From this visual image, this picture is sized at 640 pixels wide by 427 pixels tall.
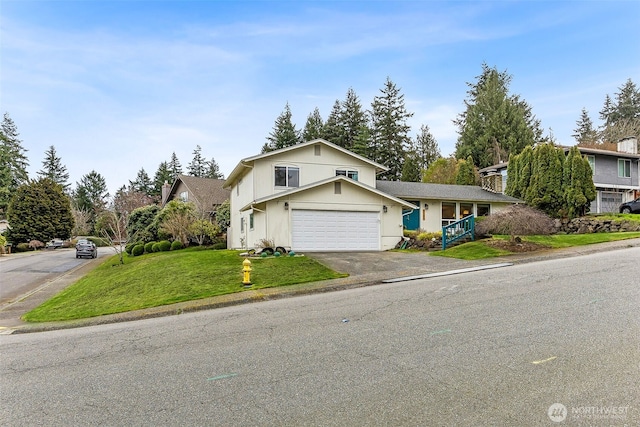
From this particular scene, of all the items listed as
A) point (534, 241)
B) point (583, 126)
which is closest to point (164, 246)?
point (534, 241)

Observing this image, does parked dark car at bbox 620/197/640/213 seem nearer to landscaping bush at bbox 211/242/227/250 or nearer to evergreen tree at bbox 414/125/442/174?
evergreen tree at bbox 414/125/442/174

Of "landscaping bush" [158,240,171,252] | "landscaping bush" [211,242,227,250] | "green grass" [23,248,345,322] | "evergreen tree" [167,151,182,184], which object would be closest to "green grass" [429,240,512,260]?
"green grass" [23,248,345,322]

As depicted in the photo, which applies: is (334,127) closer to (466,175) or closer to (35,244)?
(466,175)

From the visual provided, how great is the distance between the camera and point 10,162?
2484 inches

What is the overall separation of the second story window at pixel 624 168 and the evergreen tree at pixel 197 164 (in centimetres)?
7089

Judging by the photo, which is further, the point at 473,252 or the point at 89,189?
the point at 89,189

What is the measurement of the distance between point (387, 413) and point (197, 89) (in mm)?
19574

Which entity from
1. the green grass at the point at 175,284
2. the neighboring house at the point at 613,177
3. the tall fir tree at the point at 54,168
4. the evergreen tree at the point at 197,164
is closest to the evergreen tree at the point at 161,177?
the evergreen tree at the point at 197,164

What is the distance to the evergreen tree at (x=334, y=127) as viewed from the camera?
176 ft

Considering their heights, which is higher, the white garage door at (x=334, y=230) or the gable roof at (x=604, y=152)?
the gable roof at (x=604, y=152)

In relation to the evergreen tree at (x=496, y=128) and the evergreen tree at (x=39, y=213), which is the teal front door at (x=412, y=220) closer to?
the evergreen tree at (x=496, y=128)

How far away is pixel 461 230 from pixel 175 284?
13788mm

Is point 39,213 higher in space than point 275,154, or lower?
lower

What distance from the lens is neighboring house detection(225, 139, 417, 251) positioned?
65.5ft
